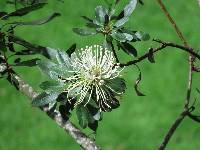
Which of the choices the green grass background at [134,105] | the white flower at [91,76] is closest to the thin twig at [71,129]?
the white flower at [91,76]

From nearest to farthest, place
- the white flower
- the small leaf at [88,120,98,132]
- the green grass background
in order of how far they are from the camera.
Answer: the white flower → the small leaf at [88,120,98,132] → the green grass background

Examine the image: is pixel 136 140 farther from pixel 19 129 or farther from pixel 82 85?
pixel 82 85

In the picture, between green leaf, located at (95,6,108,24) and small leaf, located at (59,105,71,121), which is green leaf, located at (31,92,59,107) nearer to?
small leaf, located at (59,105,71,121)

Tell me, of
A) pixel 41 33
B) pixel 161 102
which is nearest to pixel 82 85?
pixel 161 102

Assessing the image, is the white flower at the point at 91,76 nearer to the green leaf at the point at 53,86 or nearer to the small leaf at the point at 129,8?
the green leaf at the point at 53,86

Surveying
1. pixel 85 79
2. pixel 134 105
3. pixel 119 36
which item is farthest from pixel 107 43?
pixel 134 105

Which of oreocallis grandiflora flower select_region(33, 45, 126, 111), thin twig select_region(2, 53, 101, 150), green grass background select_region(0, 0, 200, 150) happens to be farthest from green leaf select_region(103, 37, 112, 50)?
green grass background select_region(0, 0, 200, 150)

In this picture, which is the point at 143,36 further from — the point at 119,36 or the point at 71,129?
the point at 71,129
